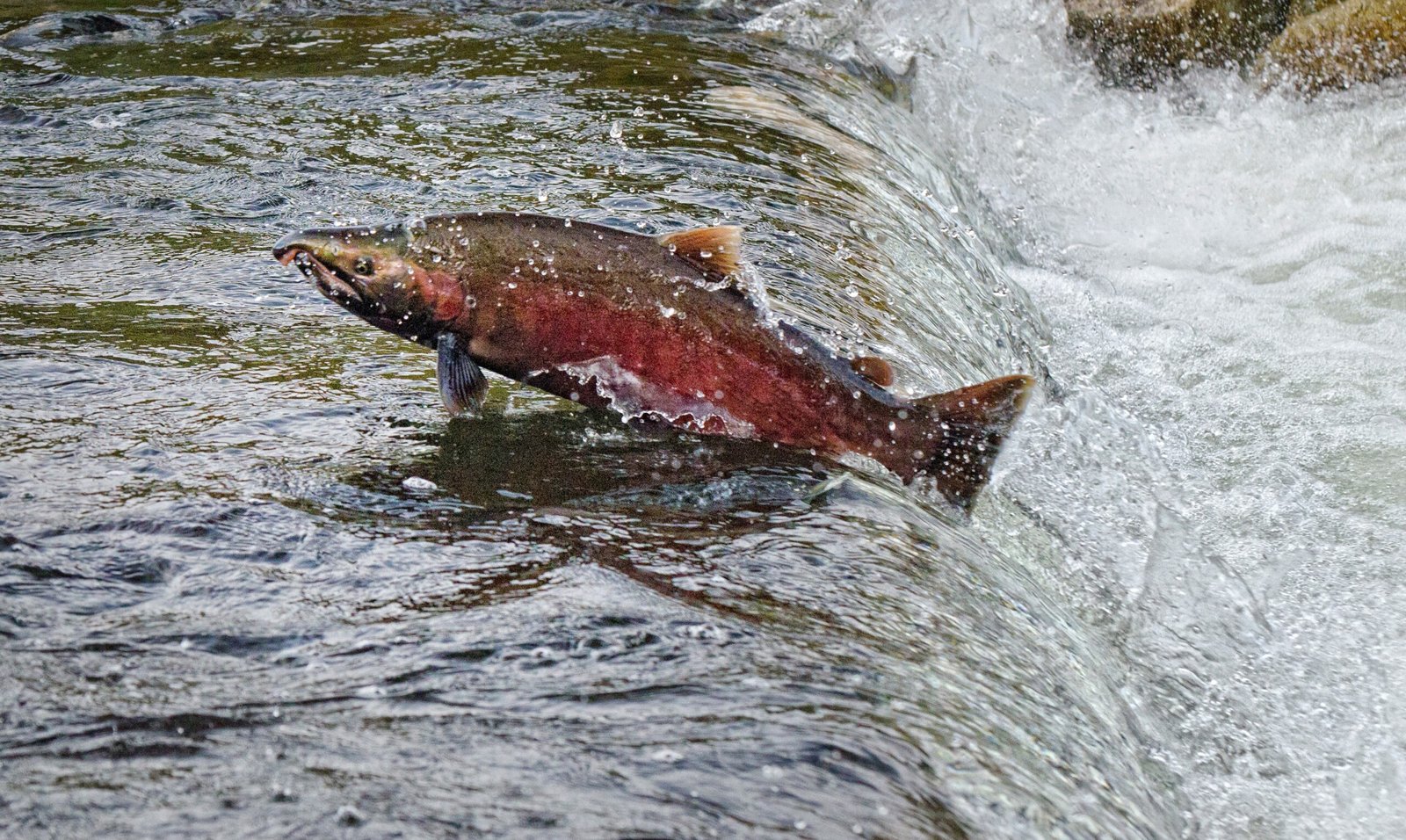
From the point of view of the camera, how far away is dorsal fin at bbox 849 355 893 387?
379 cm

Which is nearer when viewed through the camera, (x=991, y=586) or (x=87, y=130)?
(x=991, y=586)

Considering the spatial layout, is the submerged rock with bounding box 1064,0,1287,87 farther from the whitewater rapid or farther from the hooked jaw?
the hooked jaw

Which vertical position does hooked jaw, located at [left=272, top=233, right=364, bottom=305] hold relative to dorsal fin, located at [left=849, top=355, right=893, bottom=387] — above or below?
above

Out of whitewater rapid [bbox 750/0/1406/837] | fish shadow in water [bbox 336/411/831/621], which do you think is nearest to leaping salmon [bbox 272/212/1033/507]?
fish shadow in water [bbox 336/411/831/621]

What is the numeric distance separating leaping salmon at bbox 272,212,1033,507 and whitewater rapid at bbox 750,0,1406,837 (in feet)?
2.02

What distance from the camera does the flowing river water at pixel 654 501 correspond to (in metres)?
2.45

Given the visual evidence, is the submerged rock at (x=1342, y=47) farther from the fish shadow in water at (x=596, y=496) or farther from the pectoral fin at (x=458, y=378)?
the pectoral fin at (x=458, y=378)

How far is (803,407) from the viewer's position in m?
3.79

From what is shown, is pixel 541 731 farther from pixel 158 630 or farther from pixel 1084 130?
pixel 1084 130

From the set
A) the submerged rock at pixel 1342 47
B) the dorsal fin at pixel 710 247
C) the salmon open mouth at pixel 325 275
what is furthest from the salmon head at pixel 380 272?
the submerged rock at pixel 1342 47

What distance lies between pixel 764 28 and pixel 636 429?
23.7 feet

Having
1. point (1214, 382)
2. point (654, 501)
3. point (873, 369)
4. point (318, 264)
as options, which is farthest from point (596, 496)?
point (1214, 382)

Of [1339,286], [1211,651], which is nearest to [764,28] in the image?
[1339,286]

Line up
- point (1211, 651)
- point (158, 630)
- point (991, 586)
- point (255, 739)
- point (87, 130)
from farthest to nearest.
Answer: point (87, 130) < point (1211, 651) < point (991, 586) < point (158, 630) < point (255, 739)
